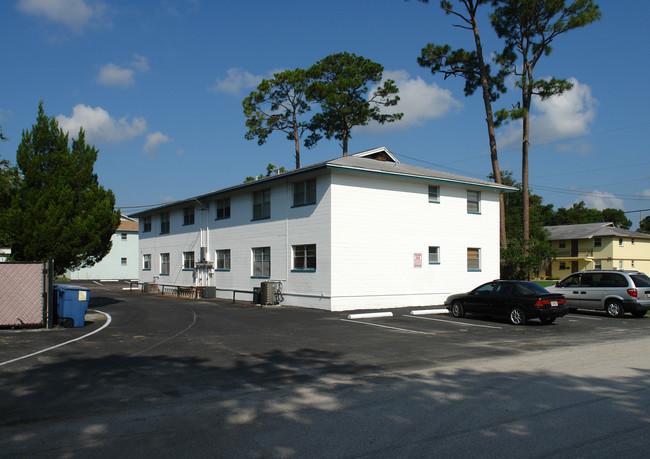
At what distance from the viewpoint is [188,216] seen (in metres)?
32.5

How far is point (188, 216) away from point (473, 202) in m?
17.4

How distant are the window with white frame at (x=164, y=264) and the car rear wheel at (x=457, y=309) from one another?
22026 millimetres

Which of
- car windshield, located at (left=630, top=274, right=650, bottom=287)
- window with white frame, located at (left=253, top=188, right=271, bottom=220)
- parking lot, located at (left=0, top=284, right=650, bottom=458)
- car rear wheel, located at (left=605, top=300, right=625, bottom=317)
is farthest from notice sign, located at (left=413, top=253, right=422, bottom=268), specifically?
parking lot, located at (left=0, top=284, right=650, bottom=458)

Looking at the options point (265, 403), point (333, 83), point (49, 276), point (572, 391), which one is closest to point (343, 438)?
point (265, 403)

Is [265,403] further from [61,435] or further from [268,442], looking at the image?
[61,435]

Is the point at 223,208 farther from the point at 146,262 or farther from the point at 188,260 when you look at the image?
the point at 146,262

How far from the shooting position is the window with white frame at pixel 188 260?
104 ft

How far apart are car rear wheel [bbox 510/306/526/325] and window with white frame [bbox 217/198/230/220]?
Result: 16214 millimetres

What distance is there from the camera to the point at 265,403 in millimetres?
6781

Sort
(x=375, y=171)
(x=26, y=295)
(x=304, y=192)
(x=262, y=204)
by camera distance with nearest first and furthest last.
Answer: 1. (x=26, y=295)
2. (x=375, y=171)
3. (x=304, y=192)
4. (x=262, y=204)

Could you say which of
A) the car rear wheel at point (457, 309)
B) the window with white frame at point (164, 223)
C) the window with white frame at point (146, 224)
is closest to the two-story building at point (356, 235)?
the car rear wheel at point (457, 309)

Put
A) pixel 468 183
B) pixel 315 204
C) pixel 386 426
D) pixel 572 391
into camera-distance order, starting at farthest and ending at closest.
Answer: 1. pixel 468 183
2. pixel 315 204
3. pixel 572 391
4. pixel 386 426

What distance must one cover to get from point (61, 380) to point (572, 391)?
7668 mm

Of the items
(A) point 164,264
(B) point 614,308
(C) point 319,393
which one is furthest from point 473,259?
(A) point 164,264
